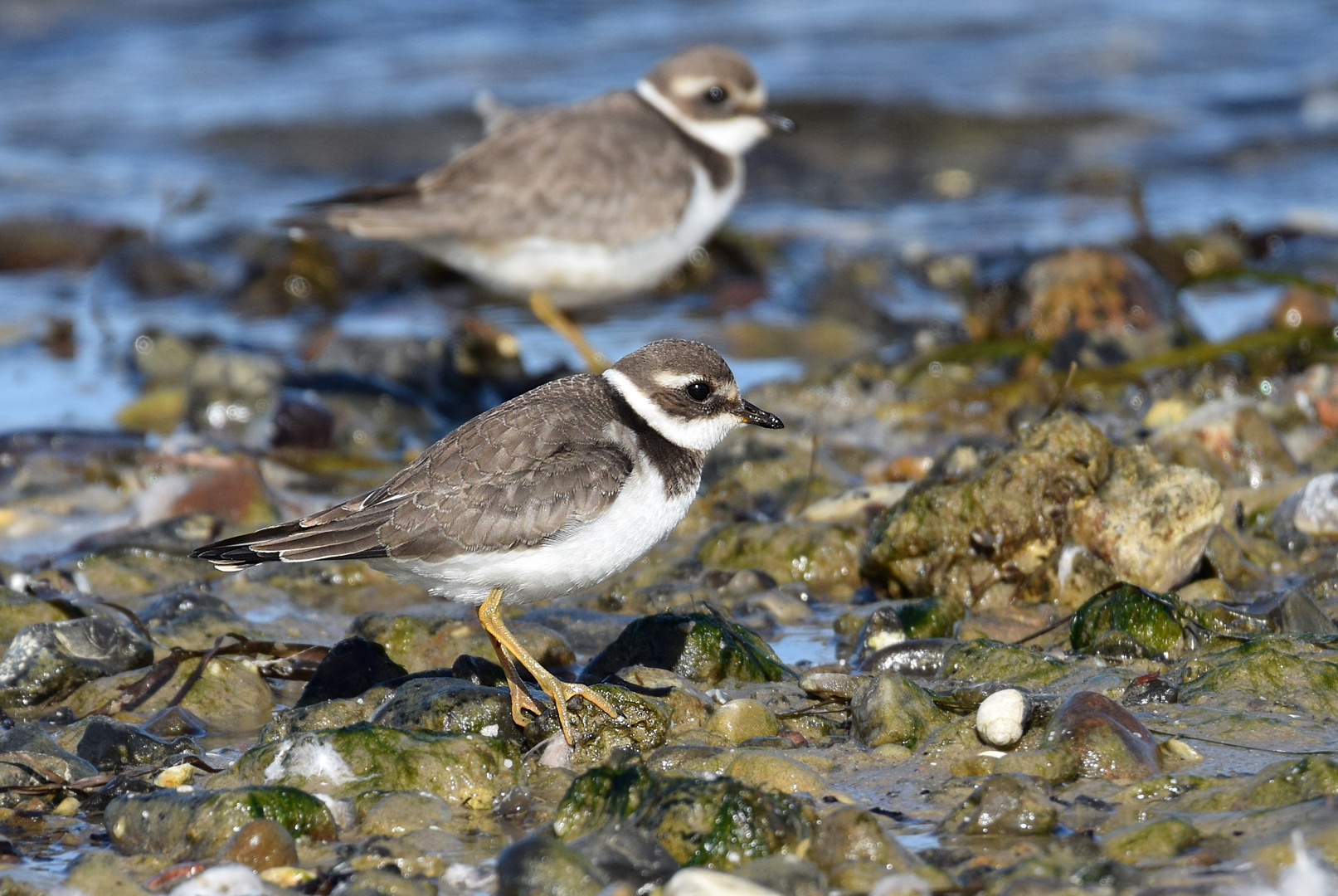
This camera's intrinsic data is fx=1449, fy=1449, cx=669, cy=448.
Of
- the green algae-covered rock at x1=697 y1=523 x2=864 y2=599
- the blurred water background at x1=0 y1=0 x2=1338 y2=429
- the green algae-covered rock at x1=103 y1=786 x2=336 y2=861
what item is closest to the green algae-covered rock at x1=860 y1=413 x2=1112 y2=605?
the green algae-covered rock at x1=697 y1=523 x2=864 y2=599

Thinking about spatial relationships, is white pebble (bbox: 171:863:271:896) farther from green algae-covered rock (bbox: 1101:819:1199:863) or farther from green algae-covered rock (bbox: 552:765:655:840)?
green algae-covered rock (bbox: 1101:819:1199:863)

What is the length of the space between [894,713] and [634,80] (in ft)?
43.8

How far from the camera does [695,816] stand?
3.78 meters

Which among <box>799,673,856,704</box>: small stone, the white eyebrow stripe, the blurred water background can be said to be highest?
the white eyebrow stripe

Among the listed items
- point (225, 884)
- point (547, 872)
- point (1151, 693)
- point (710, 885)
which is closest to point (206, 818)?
point (225, 884)

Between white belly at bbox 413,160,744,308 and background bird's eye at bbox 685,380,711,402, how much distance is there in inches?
154

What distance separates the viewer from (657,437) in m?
5.25

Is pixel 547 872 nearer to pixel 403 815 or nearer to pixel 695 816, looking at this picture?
pixel 695 816

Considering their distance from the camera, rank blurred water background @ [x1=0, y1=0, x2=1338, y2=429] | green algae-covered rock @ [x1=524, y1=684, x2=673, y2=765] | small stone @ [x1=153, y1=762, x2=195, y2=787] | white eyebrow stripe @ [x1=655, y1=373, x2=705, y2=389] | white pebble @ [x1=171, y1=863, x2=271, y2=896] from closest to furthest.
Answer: white pebble @ [x1=171, y1=863, x2=271, y2=896], small stone @ [x1=153, y1=762, x2=195, y2=787], green algae-covered rock @ [x1=524, y1=684, x2=673, y2=765], white eyebrow stripe @ [x1=655, y1=373, x2=705, y2=389], blurred water background @ [x1=0, y1=0, x2=1338, y2=429]

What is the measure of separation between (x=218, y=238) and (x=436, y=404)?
15.4 feet

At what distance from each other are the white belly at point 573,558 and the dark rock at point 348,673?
1.33ft

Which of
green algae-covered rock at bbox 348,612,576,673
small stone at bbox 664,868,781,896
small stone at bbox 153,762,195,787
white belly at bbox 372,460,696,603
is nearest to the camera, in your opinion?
small stone at bbox 664,868,781,896

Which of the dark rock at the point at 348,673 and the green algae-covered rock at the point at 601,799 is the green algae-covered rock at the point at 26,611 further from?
the green algae-covered rock at the point at 601,799

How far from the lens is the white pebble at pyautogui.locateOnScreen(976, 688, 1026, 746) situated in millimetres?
4324
